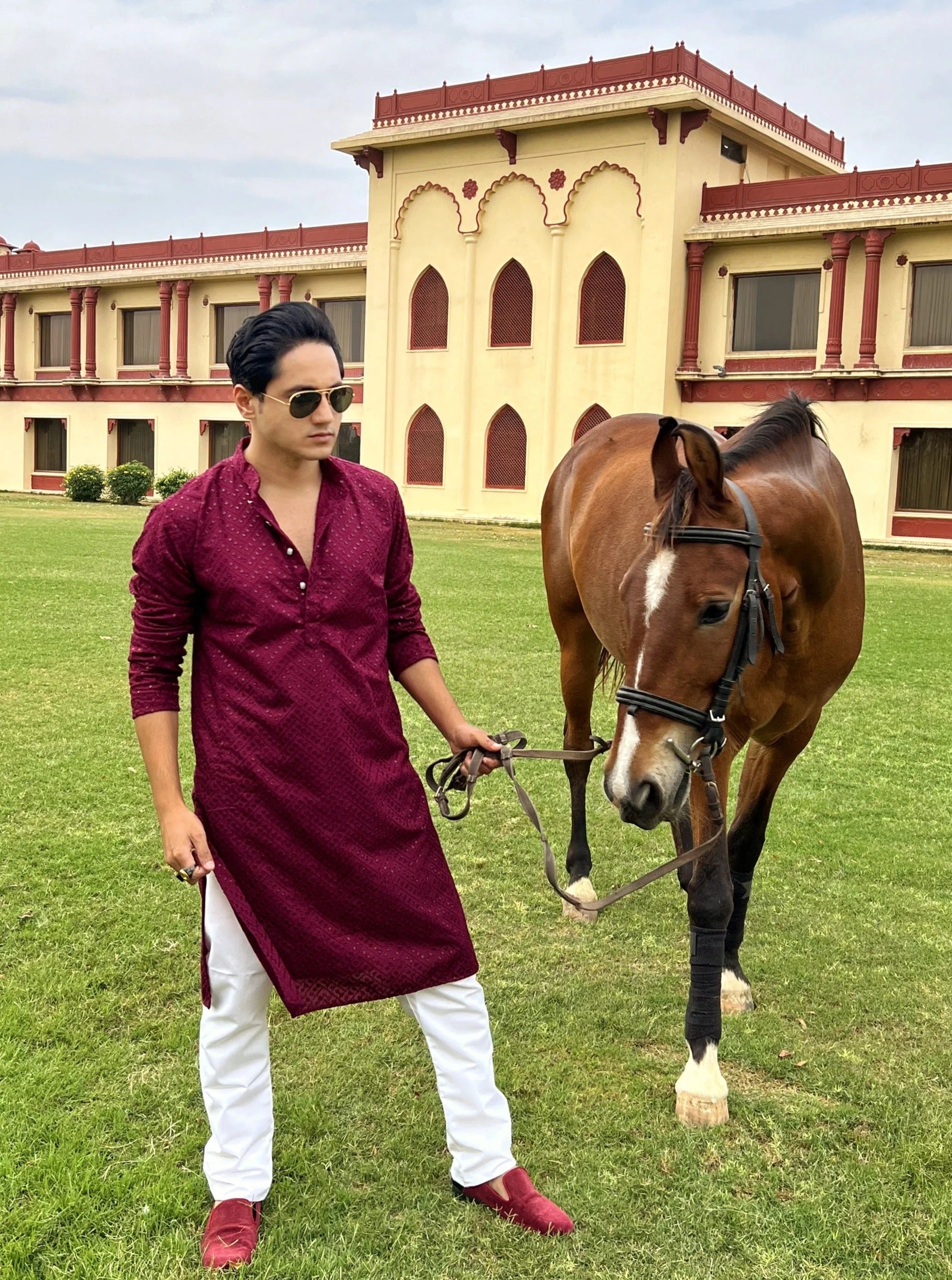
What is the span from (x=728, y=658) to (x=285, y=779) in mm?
1094

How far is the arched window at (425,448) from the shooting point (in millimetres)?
30109

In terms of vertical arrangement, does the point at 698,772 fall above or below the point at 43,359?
below

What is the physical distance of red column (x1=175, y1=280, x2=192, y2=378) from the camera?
34594 millimetres

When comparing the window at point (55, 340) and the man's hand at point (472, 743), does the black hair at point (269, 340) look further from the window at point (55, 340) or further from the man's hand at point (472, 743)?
the window at point (55, 340)

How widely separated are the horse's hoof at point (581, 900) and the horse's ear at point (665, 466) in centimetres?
208

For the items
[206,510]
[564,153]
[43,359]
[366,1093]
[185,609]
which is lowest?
[366,1093]

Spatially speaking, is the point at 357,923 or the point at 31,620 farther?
the point at 31,620

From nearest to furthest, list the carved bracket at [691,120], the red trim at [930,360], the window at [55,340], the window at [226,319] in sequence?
the red trim at [930,360], the carved bracket at [691,120], the window at [226,319], the window at [55,340]

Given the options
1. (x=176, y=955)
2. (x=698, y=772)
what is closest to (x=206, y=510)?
(x=698, y=772)

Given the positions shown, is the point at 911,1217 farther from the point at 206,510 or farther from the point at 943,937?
the point at 206,510

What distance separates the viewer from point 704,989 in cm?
323

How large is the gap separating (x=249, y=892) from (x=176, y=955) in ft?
5.58

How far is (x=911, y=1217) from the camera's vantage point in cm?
268

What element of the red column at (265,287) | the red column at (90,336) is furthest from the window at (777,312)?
the red column at (90,336)
